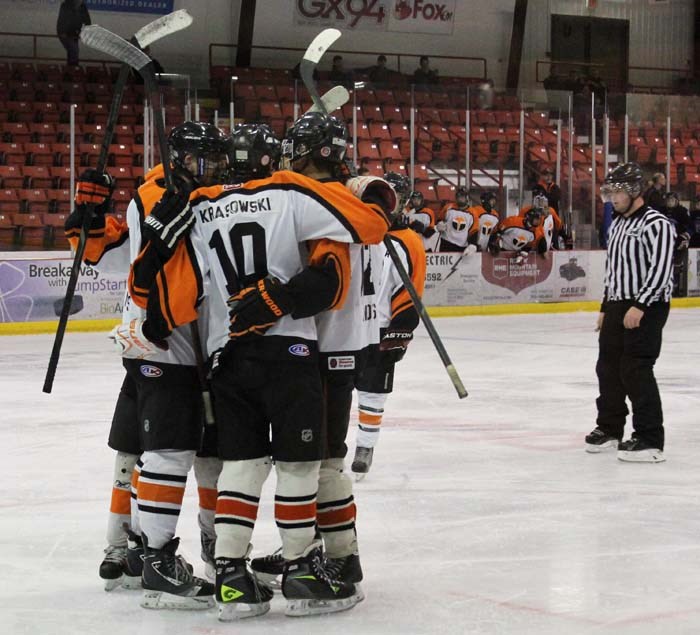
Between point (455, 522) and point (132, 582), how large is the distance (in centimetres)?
125

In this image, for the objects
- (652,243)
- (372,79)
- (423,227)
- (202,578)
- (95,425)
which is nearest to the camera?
(202,578)

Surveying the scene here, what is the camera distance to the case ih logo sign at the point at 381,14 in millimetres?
18453

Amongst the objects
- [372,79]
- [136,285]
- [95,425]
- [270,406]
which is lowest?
[95,425]

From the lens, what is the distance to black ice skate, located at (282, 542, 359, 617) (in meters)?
3.09

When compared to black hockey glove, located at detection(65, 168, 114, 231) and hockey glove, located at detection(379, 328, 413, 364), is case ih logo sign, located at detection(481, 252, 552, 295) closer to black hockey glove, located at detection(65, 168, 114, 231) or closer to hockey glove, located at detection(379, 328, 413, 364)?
hockey glove, located at detection(379, 328, 413, 364)

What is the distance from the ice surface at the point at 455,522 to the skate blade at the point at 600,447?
0.15ft

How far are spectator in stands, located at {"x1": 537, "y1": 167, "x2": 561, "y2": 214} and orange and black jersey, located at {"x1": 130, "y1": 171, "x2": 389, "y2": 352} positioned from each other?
37.5 feet

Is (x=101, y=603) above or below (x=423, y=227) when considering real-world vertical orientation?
below

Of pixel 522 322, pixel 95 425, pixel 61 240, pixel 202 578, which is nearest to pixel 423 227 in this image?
pixel 522 322

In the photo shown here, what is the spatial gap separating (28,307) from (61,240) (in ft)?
3.69

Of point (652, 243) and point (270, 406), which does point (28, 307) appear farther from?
point (270, 406)

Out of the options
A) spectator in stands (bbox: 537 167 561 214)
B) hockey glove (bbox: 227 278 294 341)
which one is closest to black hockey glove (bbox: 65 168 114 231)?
hockey glove (bbox: 227 278 294 341)

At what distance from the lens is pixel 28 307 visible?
10805 mm

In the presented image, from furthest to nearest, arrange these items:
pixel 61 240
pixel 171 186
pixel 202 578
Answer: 1. pixel 61 240
2. pixel 202 578
3. pixel 171 186
